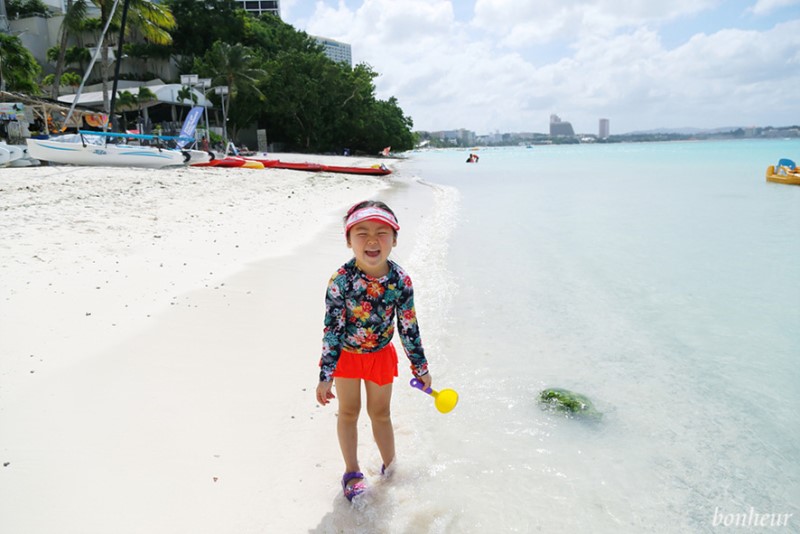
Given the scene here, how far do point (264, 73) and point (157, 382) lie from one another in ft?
156

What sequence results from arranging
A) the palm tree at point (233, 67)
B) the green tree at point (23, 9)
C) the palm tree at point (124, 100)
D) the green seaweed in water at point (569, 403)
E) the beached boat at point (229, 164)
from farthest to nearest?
the green tree at point (23, 9) < the palm tree at point (233, 67) < the palm tree at point (124, 100) < the beached boat at point (229, 164) < the green seaweed in water at point (569, 403)

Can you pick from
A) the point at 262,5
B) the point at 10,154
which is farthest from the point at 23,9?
the point at 262,5

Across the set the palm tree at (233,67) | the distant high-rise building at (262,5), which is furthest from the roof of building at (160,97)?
the distant high-rise building at (262,5)

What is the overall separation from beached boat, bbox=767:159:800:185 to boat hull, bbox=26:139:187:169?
25.6 m

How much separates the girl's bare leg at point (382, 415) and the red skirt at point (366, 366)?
53 mm

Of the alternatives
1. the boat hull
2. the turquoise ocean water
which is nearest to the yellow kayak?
the turquoise ocean water

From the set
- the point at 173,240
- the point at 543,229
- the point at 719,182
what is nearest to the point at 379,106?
the point at 719,182

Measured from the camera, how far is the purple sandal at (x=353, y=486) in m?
2.75

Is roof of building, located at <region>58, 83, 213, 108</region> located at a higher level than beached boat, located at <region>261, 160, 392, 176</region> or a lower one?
higher

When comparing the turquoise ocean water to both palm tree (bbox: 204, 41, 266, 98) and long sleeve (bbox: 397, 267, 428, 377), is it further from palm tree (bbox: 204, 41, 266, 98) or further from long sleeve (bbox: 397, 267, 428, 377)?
palm tree (bbox: 204, 41, 266, 98)

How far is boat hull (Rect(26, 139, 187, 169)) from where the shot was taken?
54.4ft

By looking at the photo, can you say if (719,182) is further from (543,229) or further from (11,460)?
(11,460)

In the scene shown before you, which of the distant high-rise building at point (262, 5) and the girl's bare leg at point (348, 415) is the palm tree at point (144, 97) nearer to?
the girl's bare leg at point (348, 415)

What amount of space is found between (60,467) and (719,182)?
30.6m
